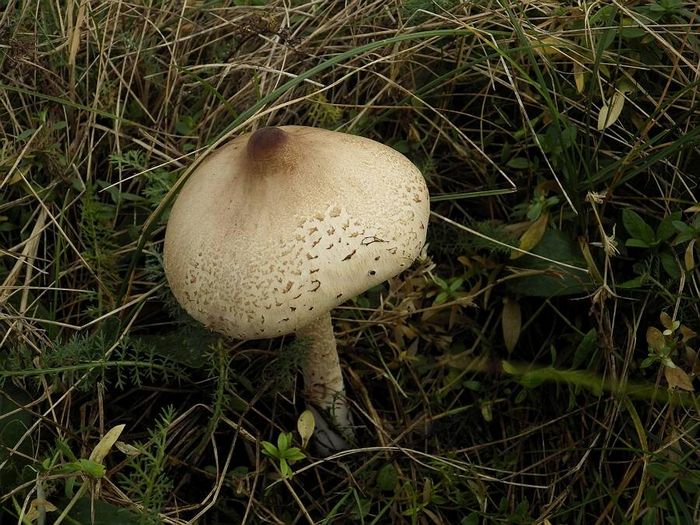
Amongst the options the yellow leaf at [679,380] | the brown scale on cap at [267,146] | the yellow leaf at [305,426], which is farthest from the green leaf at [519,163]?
the yellow leaf at [305,426]

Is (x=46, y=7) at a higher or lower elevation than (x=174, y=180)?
higher

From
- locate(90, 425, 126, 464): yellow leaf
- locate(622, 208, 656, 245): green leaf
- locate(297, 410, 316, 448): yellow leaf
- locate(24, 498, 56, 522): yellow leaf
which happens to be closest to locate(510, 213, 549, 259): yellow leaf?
locate(622, 208, 656, 245): green leaf

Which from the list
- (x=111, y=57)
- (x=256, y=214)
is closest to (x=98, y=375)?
(x=256, y=214)

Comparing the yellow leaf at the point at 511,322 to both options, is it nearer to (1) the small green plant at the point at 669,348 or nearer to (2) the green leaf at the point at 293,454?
(1) the small green plant at the point at 669,348

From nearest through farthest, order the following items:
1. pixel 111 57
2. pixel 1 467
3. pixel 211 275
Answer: pixel 211 275 < pixel 1 467 < pixel 111 57

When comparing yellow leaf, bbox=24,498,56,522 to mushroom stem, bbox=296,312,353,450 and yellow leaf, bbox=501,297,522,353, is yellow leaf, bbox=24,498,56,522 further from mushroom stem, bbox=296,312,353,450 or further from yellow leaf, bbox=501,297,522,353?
yellow leaf, bbox=501,297,522,353

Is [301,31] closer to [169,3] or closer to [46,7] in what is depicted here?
[169,3]
